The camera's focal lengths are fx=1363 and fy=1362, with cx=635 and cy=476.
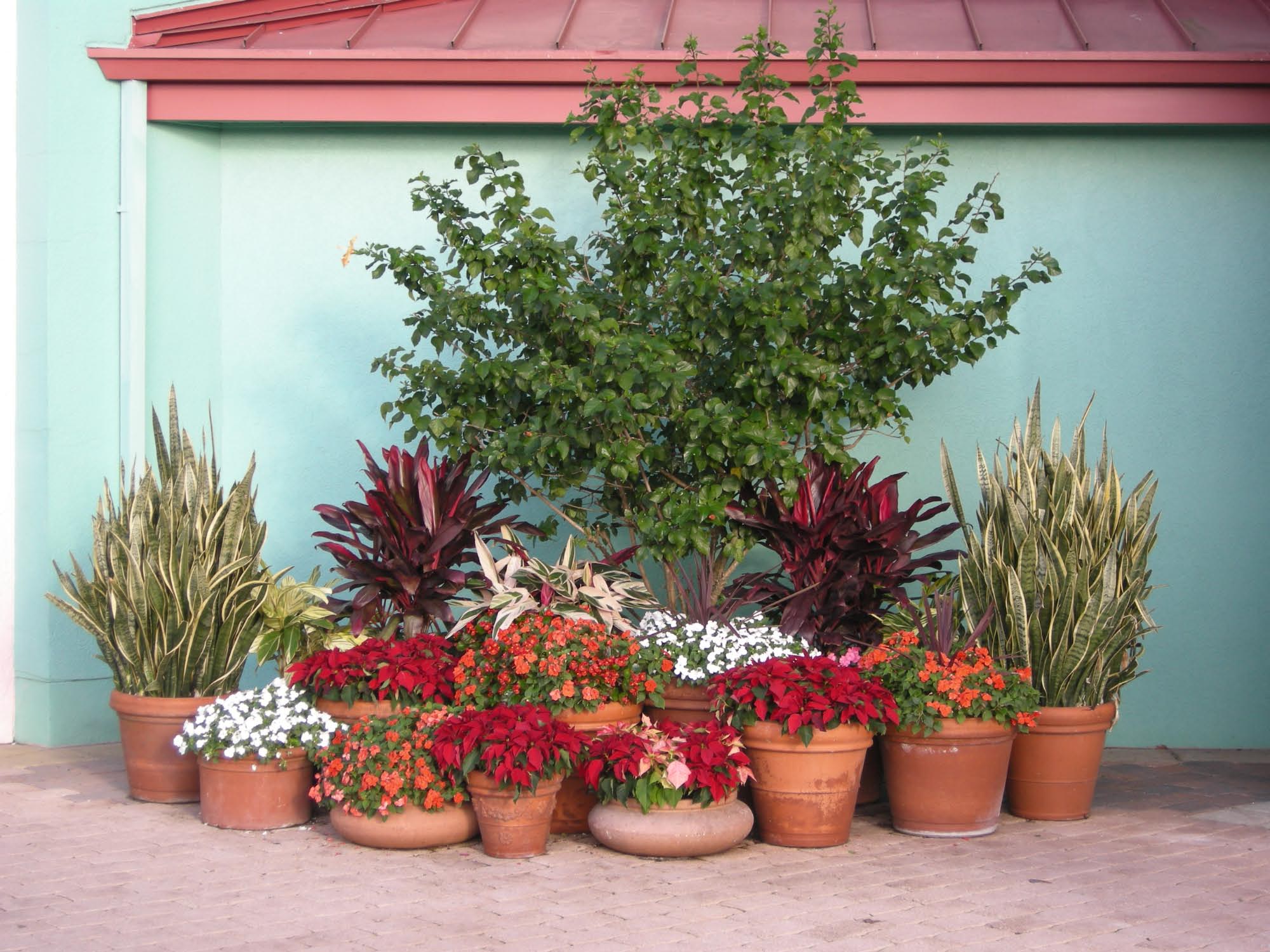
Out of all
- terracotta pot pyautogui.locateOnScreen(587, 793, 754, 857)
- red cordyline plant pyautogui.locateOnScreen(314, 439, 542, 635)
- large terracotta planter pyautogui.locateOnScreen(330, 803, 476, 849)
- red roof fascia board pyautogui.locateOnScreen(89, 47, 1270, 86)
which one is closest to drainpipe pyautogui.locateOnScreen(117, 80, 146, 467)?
red roof fascia board pyautogui.locateOnScreen(89, 47, 1270, 86)

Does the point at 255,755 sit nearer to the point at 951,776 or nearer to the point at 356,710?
the point at 356,710

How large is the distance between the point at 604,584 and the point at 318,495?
→ 199 centimetres

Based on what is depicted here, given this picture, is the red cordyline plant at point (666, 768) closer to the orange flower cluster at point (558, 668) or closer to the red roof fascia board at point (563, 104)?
the orange flower cluster at point (558, 668)

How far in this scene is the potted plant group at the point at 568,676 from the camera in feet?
17.1

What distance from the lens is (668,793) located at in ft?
15.9

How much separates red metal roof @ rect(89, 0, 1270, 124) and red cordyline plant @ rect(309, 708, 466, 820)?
3.16 m

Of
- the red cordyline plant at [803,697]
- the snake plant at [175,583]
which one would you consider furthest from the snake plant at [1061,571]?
the snake plant at [175,583]

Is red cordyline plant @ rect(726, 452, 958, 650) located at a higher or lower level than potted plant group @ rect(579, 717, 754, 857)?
higher

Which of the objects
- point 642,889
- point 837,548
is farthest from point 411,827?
point 837,548

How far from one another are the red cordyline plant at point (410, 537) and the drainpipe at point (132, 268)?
4.58 feet

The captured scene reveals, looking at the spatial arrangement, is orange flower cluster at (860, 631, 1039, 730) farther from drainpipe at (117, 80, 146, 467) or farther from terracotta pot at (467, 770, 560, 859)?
drainpipe at (117, 80, 146, 467)

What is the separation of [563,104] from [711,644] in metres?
2.87

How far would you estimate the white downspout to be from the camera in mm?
6816

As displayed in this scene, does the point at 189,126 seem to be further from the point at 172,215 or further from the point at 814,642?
the point at 814,642
